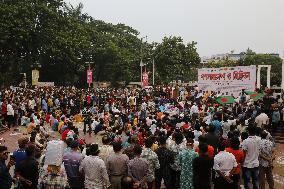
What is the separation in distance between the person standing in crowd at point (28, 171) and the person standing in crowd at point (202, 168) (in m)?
2.90

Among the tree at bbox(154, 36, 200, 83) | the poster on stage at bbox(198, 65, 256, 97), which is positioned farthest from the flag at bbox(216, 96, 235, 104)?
the tree at bbox(154, 36, 200, 83)

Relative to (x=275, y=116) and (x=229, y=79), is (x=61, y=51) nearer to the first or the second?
(x=229, y=79)

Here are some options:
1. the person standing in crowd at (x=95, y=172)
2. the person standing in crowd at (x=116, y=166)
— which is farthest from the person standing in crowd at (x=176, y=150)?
the person standing in crowd at (x=95, y=172)

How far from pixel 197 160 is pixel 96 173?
1849 millimetres

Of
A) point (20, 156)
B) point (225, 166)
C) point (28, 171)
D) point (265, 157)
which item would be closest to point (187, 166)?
point (225, 166)

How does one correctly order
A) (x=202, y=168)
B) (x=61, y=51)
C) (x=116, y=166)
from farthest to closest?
(x=61, y=51) < (x=116, y=166) < (x=202, y=168)

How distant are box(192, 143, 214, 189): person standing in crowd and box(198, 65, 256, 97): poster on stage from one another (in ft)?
30.0

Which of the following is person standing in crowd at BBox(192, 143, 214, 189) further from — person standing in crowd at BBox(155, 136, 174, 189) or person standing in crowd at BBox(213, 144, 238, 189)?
person standing in crowd at BBox(155, 136, 174, 189)

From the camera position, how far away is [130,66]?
51.6 m

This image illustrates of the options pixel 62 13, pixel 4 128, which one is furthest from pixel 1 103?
pixel 62 13

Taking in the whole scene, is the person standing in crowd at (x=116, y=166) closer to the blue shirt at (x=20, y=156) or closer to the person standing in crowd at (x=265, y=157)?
the blue shirt at (x=20, y=156)

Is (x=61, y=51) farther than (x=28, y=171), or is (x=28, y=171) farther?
(x=61, y=51)

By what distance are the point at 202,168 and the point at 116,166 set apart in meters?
1.61

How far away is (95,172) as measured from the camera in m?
7.46
